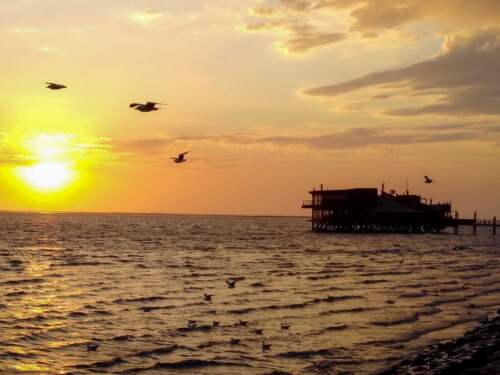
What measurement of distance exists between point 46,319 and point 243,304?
8.64 meters

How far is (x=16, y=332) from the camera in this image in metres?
22.0

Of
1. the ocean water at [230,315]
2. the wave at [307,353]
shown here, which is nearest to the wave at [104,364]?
the ocean water at [230,315]

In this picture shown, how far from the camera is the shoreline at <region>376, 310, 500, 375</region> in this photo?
1416cm

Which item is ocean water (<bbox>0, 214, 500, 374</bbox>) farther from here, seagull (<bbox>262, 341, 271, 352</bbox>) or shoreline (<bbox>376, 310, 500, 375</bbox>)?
shoreline (<bbox>376, 310, 500, 375</bbox>)

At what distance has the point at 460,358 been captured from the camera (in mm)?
15430

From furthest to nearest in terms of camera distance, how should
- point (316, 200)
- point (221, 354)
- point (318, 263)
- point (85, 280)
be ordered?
point (316, 200)
point (318, 263)
point (85, 280)
point (221, 354)

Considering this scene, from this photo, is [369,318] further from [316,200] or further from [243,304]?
[316,200]

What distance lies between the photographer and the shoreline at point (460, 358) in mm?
14164

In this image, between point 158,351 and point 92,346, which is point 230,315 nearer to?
point 158,351

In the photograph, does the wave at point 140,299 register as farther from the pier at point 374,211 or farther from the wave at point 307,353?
the pier at point 374,211

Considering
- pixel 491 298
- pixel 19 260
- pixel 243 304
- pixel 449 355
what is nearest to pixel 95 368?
pixel 449 355

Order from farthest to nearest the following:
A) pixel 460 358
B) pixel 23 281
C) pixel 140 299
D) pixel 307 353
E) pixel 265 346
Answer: pixel 23 281 → pixel 140 299 → pixel 265 346 → pixel 307 353 → pixel 460 358

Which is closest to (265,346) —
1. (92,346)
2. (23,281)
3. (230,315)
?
(92,346)

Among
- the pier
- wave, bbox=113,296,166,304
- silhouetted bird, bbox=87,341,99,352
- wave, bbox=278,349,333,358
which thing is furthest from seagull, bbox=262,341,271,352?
the pier
